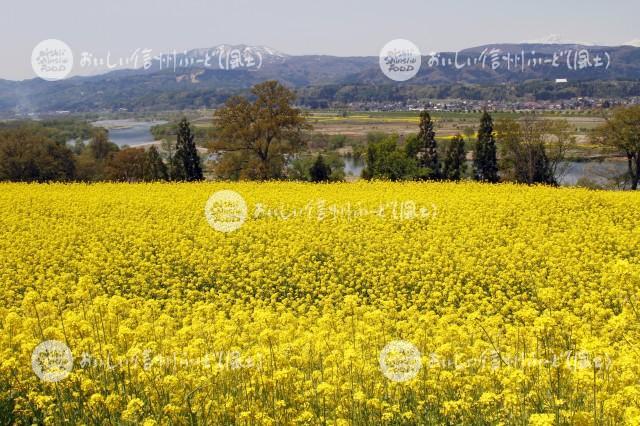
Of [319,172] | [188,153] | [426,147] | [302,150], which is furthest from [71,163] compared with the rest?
[426,147]

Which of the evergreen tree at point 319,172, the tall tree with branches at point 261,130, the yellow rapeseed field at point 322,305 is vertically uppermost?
the tall tree with branches at point 261,130

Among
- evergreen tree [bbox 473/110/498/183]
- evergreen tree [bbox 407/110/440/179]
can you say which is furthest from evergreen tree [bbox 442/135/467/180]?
evergreen tree [bbox 473/110/498/183]

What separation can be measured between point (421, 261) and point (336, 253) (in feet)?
7.32

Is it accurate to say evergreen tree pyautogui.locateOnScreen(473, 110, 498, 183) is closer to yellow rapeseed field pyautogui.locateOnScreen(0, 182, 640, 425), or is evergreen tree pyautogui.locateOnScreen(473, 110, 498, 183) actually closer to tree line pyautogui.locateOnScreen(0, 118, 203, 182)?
tree line pyautogui.locateOnScreen(0, 118, 203, 182)

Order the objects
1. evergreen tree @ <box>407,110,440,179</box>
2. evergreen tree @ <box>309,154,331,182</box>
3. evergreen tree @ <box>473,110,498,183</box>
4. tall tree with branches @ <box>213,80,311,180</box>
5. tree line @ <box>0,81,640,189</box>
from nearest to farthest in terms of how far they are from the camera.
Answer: tall tree with branches @ <box>213,80,311,180</box>
tree line @ <box>0,81,640,189</box>
evergreen tree @ <box>309,154,331,182</box>
evergreen tree @ <box>473,110,498,183</box>
evergreen tree @ <box>407,110,440,179</box>

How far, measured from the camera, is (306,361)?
6.75 meters

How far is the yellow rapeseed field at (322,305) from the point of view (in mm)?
5828

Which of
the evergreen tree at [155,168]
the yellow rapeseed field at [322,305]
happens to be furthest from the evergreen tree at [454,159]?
the evergreen tree at [155,168]

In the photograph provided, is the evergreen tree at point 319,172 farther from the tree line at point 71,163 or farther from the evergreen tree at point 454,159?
the evergreen tree at point 454,159

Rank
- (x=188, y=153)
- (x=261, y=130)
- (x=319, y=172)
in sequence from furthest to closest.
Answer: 1. (x=188, y=153)
2. (x=319, y=172)
3. (x=261, y=130)

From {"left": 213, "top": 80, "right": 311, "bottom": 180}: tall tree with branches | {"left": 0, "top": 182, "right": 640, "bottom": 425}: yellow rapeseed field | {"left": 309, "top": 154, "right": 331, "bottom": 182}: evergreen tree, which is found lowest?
{"left": 309, "top": 154, "right": 331, "bottom": 182}: evergreen tree

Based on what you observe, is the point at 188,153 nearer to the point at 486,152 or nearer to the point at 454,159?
the point at 454,159

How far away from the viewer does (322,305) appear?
38.6 feet

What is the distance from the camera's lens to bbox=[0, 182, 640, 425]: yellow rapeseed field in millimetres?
5828
